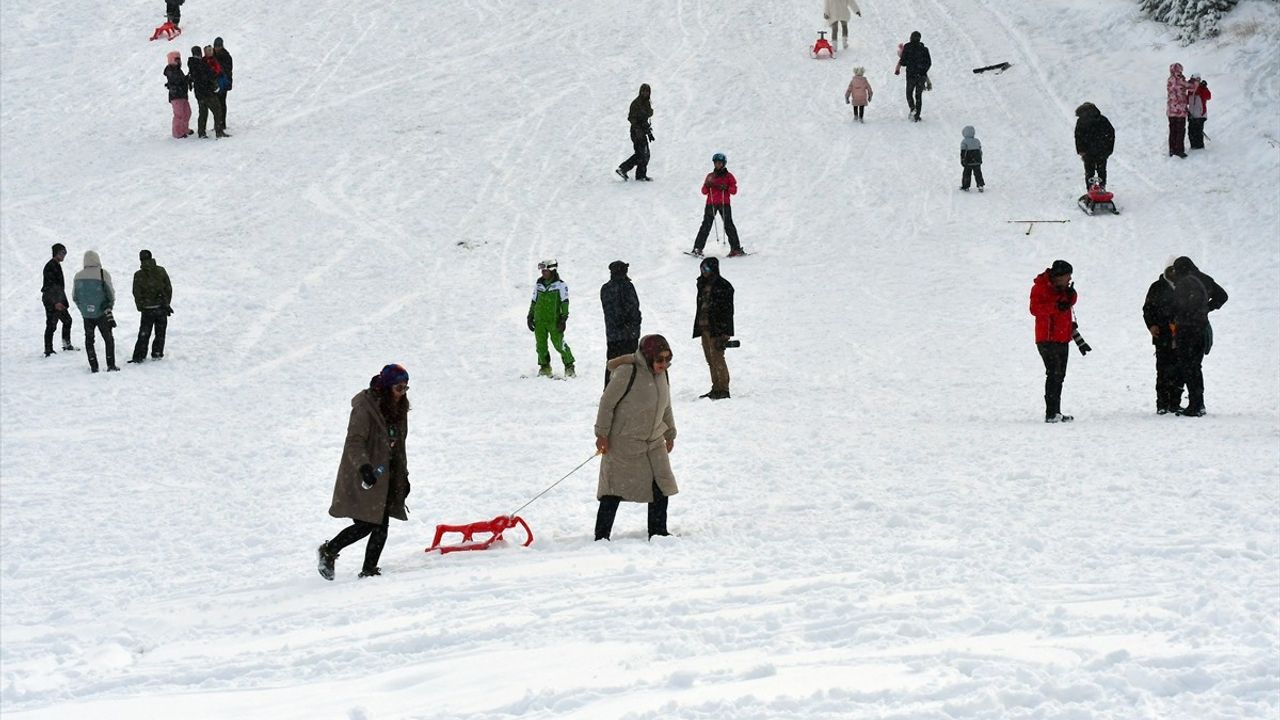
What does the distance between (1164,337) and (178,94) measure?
62.4 ft

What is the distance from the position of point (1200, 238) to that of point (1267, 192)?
1951 millimetres

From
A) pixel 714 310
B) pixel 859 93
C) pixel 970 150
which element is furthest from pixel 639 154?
pixel 714 310

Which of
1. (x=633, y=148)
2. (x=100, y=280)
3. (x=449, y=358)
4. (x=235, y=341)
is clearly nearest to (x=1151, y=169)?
(x=633, y=148)

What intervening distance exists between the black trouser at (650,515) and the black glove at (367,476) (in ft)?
4.85

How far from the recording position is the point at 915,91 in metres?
24.3

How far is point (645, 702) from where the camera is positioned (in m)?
5.54

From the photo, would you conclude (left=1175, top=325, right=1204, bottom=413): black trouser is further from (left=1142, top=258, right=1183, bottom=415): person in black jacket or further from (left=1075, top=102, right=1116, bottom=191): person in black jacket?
(left=1075, top=102, right=1116, bottom=191): person in black jacket

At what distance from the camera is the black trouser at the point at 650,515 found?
8.41 metres

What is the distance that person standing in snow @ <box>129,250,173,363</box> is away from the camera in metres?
15.9

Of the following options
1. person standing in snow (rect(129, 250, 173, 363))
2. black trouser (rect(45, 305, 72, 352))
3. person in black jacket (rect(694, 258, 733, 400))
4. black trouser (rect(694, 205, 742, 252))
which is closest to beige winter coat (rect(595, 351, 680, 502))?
person in black jacket (rect(694, 258, 733, 400))

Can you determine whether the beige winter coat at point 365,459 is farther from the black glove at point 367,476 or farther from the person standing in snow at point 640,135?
the person standing in snow at point 640,135

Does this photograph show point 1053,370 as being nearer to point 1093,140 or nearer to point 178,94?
point 1093,140

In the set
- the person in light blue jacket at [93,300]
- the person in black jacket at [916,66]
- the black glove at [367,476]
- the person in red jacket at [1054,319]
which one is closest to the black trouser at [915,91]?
the person in black jacket at [916,66]

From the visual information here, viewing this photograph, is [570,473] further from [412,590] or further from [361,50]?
[361,50]
